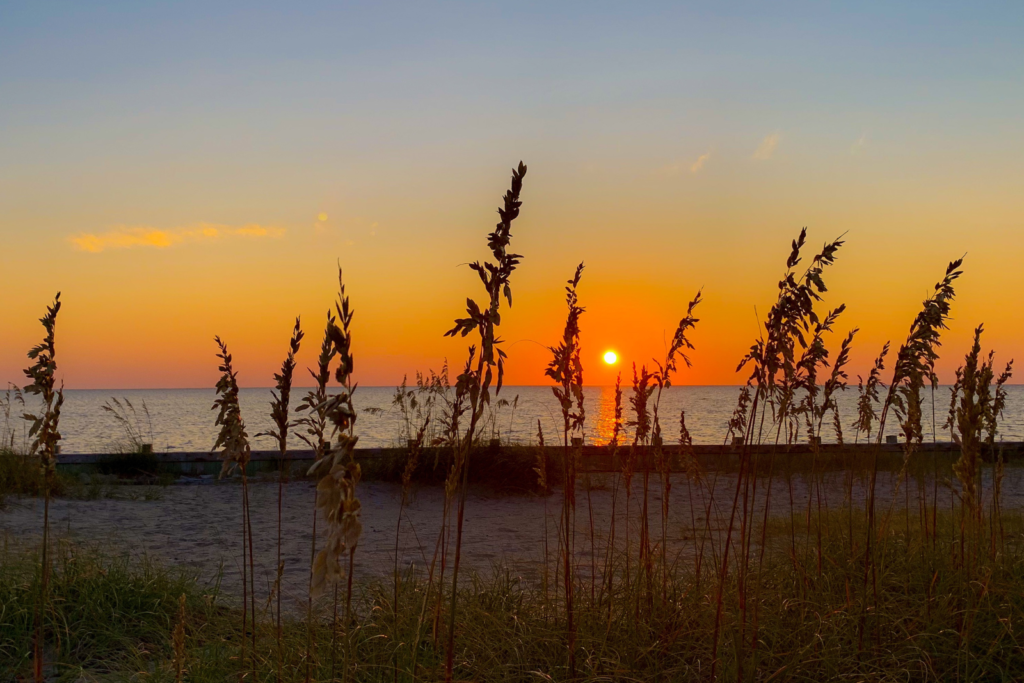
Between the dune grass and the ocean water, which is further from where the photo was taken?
the ocean water

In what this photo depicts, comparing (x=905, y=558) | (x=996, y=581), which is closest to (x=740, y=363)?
(x=996, y=581)

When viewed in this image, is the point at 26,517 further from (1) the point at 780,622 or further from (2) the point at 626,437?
(1) the point at 780,622

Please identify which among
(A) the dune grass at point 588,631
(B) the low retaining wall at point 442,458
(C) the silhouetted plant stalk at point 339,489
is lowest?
(A) the dune grass at point 588,631

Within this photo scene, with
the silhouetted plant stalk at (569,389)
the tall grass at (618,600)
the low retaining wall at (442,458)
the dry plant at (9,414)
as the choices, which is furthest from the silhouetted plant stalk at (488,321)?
the low retaining wall at (442,458)

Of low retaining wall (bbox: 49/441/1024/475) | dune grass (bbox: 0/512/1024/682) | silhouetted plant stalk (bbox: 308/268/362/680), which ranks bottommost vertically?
dune grass (bbox: 0/512/1024/682)

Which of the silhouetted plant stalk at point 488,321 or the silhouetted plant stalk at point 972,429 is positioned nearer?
the silhouetted plant stalk at point 488,321

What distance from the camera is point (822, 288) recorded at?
205 cm

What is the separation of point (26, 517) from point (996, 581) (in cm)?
917

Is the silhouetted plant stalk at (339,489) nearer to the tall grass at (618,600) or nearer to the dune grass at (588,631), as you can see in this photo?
the tall grass at (618,600)

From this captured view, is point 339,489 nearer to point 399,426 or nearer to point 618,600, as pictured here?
point 618,600

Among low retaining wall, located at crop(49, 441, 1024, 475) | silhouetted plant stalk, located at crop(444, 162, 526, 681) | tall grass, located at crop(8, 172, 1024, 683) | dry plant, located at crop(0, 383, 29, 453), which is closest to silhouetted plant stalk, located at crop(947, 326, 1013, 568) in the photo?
tall grass, located at crop(8, 172, 1024, 683)

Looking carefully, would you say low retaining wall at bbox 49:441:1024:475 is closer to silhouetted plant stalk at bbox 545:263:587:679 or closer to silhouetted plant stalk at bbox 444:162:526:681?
silhouetted plant stalk at bbox 545:263:587:679

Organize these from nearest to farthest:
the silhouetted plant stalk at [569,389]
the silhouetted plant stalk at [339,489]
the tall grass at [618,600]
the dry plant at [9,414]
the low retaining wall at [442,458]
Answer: the silhouetted plant stalk at [339,489] < the tall grass at [618,600] < the silhouetted plant stalk at [569,389] < the dry plant at [9,414] < the low retaining wall at [442,458]

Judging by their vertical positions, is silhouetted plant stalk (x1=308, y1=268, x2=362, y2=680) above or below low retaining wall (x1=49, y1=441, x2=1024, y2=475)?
above
